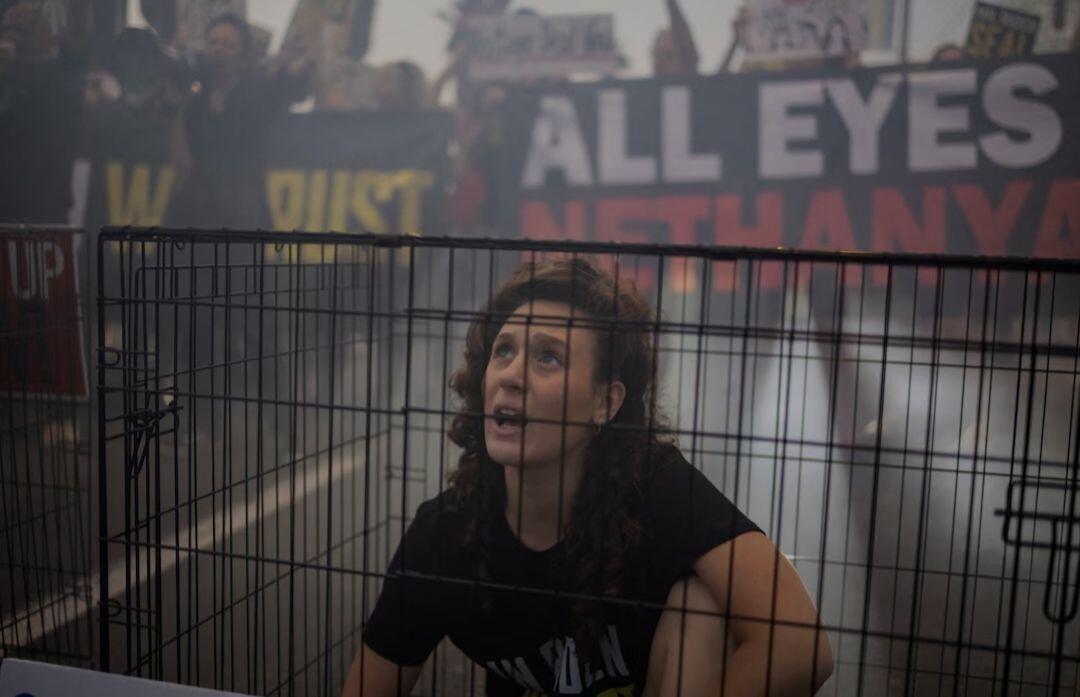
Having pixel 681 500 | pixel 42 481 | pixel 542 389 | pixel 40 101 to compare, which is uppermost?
pixel 40 101

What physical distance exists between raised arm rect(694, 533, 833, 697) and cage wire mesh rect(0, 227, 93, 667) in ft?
5.57

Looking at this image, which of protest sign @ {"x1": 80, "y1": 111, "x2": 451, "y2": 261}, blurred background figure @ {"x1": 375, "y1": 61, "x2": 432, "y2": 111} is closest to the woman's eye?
protest sign @ {"x1": 80, "y1": 111, "x2": 451, "y2": 261}

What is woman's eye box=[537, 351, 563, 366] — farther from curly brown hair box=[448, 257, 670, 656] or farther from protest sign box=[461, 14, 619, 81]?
protest sign box=[461, 14, 619, 81]

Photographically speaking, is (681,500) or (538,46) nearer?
(681,500)

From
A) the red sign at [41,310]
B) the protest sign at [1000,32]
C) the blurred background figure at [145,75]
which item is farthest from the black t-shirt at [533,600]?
the blurred background figure at [145,75]

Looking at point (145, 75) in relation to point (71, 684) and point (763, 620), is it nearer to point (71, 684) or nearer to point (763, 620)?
point (71, 684)

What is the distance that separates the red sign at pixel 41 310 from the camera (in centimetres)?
290

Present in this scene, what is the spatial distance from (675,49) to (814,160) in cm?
71

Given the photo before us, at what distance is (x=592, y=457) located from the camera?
6.62ft

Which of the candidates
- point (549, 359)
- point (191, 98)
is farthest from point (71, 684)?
point (191, 98)

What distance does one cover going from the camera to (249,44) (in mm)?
4605

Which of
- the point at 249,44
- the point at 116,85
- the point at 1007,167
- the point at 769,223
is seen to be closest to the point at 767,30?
the point at 769,223

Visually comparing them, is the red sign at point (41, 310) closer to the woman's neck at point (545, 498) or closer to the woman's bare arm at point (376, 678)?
the woman's bare arm at point (376, 678)

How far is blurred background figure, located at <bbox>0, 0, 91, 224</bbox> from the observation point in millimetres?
4754
